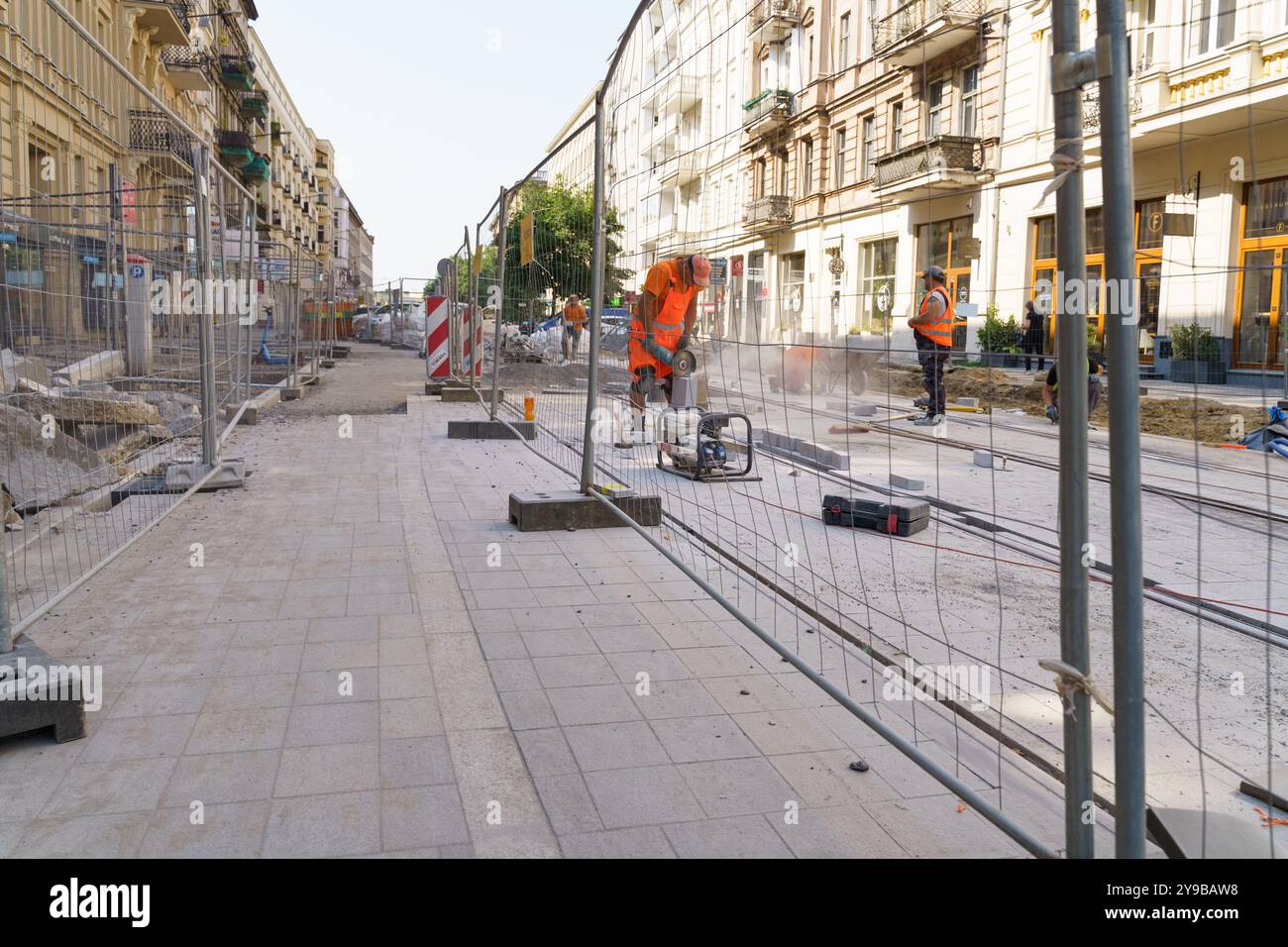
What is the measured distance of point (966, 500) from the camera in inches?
329

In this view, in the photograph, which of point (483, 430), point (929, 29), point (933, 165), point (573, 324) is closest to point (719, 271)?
point (929, 29)

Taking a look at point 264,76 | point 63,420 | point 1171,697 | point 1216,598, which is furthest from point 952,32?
point 264,76

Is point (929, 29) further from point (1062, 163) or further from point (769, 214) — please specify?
point (769, 214)

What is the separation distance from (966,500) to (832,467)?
135cm

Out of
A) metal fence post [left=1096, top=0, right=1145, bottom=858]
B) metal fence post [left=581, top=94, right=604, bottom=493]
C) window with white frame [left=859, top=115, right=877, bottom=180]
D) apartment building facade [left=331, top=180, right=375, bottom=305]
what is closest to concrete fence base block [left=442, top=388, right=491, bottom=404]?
metal fence post [left=581, top=94, right=604, bottom=493]

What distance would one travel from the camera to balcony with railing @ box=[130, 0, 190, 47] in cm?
3123

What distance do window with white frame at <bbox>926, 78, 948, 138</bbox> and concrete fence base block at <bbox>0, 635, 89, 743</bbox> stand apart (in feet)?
10.5

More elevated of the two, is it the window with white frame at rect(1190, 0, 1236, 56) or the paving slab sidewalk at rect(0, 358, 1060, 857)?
the window with white frame at rect(1190, 0, 1236, 56)

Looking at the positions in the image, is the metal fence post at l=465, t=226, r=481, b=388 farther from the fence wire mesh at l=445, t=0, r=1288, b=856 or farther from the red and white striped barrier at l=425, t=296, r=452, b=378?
the fence wire mesh at l=445, t=0, r=1288, b=856

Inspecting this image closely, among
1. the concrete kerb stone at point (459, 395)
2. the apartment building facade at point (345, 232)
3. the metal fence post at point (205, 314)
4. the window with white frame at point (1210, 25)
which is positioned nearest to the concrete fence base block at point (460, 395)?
the concrete kerb stone at point (459, 395)

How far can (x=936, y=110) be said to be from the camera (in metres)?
3.10

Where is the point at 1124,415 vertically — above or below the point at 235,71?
below

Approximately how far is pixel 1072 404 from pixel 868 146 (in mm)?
1563

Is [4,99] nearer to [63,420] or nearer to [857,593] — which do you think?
[63,420]
